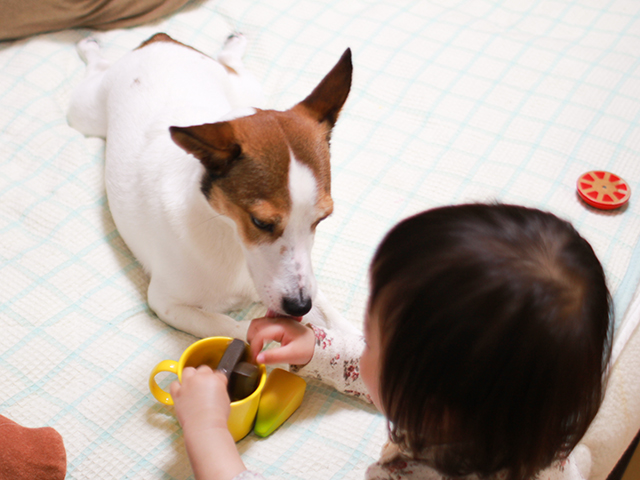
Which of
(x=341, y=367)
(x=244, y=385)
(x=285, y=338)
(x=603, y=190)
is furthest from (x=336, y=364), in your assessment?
(x=603, y=190)

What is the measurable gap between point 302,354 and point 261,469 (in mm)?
270

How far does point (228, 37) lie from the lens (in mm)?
2488

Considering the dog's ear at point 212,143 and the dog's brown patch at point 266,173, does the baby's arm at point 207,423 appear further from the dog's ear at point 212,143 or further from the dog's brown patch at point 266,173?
the dog's ear at point 212,143

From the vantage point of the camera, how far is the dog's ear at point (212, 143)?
115cm

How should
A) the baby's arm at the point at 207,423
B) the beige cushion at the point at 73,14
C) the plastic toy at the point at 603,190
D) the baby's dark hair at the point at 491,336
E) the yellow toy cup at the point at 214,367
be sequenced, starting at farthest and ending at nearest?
1. the beige cushion at the point at 73,14
2. the plastic toy at the point at 603,190
3. the yellow toy cup at the point at 214,367
4. the baby's arm at the point at 207,423
5. the baby's dark hair at the point at 491,336

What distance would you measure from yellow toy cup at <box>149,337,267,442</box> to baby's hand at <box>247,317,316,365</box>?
4 centimetres

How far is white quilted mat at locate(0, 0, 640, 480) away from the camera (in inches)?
51.5

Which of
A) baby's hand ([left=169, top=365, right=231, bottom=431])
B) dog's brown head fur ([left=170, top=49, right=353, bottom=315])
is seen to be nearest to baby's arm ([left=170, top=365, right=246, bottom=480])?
baby's hand ([left=169, top=365, right=231, bottom=431])

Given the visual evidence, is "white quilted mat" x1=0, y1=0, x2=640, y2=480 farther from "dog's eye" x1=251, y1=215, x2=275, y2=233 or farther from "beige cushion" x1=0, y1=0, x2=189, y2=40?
"dog's eye" x1=251, y1=215, x2=275, y2=233

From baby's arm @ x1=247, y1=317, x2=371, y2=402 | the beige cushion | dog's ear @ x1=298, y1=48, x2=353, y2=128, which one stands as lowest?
baby's arm @ x1=247, y1=317, x2=371, y2=402

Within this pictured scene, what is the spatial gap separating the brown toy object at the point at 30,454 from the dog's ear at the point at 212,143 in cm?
67

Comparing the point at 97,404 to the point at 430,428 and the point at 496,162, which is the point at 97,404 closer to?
the point at 430,428

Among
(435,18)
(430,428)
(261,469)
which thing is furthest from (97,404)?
(435,18)

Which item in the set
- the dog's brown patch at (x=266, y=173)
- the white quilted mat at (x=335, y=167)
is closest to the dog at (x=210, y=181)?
the dog's brown patch at (x=266, y=173)
